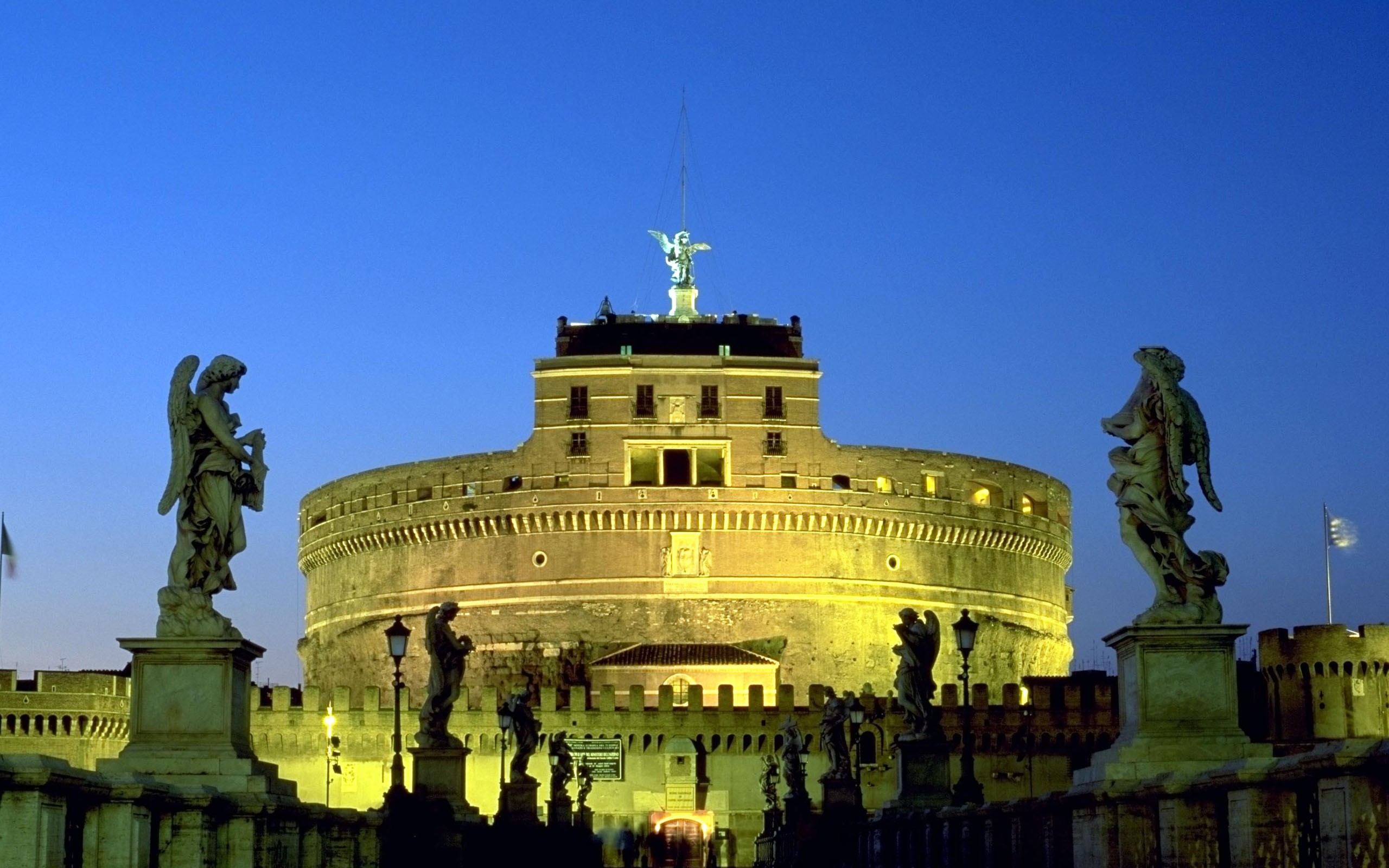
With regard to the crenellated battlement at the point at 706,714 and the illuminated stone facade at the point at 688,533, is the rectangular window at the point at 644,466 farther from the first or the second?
Result: the crenellated battlement at the point at 706,714

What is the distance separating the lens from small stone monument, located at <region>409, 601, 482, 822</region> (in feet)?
92.8

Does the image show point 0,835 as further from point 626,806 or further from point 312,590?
point 312,590

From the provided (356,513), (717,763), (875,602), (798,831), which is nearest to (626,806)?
(717,763)

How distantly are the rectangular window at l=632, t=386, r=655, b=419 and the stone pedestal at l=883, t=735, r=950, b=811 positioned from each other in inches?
2508

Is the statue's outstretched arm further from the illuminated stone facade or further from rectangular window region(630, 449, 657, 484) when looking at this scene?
rectangular window region(630, 449, 657, 484)

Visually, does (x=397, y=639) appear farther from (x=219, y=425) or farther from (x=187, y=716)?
(x=187, y=716)

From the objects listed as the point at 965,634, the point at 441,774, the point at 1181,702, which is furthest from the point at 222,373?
the point at 965,634

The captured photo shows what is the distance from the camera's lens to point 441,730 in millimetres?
28688

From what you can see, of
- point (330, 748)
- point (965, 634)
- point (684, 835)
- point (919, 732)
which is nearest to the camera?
point (919, 732)

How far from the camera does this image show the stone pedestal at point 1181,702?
1653 cm

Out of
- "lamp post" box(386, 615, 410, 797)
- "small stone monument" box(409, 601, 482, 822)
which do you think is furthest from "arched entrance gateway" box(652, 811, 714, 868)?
"small stone monument" box(409, 601, 482, 822)

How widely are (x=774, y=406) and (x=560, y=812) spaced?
157 feet

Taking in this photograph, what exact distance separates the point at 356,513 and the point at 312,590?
6.81 metres

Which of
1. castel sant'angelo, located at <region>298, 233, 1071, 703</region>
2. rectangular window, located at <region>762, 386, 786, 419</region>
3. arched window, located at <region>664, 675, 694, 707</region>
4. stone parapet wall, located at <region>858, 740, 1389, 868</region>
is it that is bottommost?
stone parapet wall, located at <region>858, 740, 1389, 868</region>
